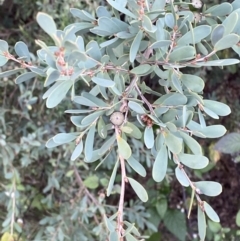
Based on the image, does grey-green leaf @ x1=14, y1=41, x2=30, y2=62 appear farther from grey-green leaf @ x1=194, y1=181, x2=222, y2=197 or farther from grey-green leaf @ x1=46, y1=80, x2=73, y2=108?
grey-green leaf @ x1=194, y1=181, x2=222, y2=197

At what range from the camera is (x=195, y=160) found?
0.54 meters

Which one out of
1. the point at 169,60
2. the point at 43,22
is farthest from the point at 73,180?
the point at 43,22

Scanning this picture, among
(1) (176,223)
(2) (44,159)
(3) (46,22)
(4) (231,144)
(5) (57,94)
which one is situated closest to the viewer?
(3) (46,22)

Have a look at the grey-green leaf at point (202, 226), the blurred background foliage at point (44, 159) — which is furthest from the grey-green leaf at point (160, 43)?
the blurred background foliage at point (44, 159)

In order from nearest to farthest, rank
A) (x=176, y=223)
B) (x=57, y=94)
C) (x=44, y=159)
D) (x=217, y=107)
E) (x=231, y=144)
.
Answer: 1. (x=57, y=94)
2. (x=217, y=107)
3. (x=231, y=144)
4. (x=44, y=159)
5. (x=176, y=223)

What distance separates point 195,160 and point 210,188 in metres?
0.05

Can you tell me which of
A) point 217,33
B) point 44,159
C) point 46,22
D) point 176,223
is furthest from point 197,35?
point 176,223

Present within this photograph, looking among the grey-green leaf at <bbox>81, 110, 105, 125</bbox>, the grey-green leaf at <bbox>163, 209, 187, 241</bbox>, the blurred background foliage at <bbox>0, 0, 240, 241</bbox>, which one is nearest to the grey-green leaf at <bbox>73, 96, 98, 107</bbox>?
the grey-green leaf at <bbox>81, 110, 105, 125</bbox>

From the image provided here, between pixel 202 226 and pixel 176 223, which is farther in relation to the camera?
pixel 176 223

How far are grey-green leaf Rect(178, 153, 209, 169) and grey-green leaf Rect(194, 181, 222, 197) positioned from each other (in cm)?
4

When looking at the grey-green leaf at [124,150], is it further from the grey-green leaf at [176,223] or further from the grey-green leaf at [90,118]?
the grey-green leaf at [176,223]

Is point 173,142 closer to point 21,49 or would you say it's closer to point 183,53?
point 183,53

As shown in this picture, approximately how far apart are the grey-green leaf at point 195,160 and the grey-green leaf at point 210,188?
0.04 meters

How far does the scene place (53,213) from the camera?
1223mm
